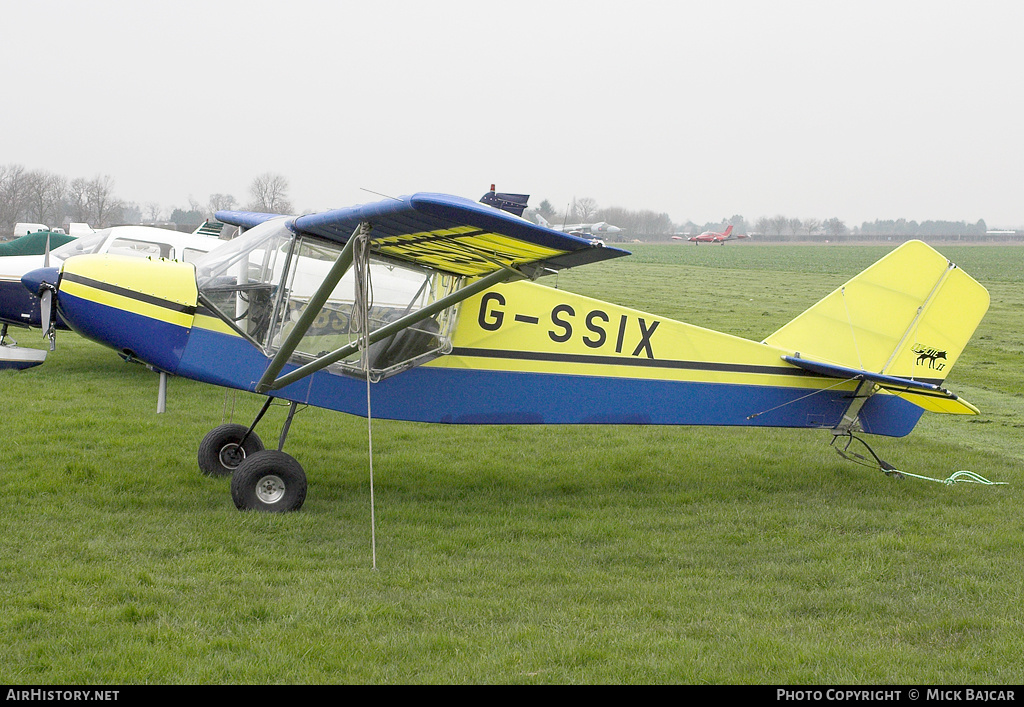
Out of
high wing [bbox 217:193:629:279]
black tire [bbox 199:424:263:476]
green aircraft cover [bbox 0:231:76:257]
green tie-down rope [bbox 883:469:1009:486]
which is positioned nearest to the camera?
high wing [bbox 217:193:629:279]

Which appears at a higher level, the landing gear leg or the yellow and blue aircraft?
the yellow and blue aircraft

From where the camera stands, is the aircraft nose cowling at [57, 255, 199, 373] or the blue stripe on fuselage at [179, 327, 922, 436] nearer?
the aircraft nose cowling at [57, 255, 199, 373]

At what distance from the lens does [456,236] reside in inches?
228

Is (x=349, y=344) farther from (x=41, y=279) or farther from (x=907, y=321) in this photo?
(x=907, y=321)

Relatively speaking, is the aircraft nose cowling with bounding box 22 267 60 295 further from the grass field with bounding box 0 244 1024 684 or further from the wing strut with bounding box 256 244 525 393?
the wing strut with bounding box 256 244 525 393

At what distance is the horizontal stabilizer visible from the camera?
7525 millimetres

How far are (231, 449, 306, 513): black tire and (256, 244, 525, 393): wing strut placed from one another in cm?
59

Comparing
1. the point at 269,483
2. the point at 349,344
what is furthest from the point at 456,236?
the point at 269,483

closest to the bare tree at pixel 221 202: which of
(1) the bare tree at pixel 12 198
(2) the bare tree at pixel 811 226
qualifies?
(1) the bare tree at pixel 12 198


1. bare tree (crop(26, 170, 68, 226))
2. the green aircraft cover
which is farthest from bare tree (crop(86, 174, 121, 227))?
the green aircraft cover

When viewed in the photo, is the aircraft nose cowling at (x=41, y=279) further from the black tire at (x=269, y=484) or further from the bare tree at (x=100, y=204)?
the bare tree at (x=100, y=204)

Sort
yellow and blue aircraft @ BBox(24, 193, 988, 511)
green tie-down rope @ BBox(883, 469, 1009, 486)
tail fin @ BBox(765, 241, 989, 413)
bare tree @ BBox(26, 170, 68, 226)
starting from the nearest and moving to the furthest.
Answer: yellow and blue aircraft @ BBox(24, 193, 988, 511) < tail fin @ BBox(765, 241, 989, 413) < green tie-down rope @ BBox(883, 469, 1009, 486) < bare tree @ BBox(26, 170, 68, 226)

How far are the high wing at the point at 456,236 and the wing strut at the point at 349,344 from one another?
0.19m

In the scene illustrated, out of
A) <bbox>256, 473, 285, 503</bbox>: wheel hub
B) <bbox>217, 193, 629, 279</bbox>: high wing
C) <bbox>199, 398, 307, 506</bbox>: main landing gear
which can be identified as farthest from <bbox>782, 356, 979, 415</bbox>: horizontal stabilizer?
<bbox>256, 473, 285, 503</bbox>: wheel hub
